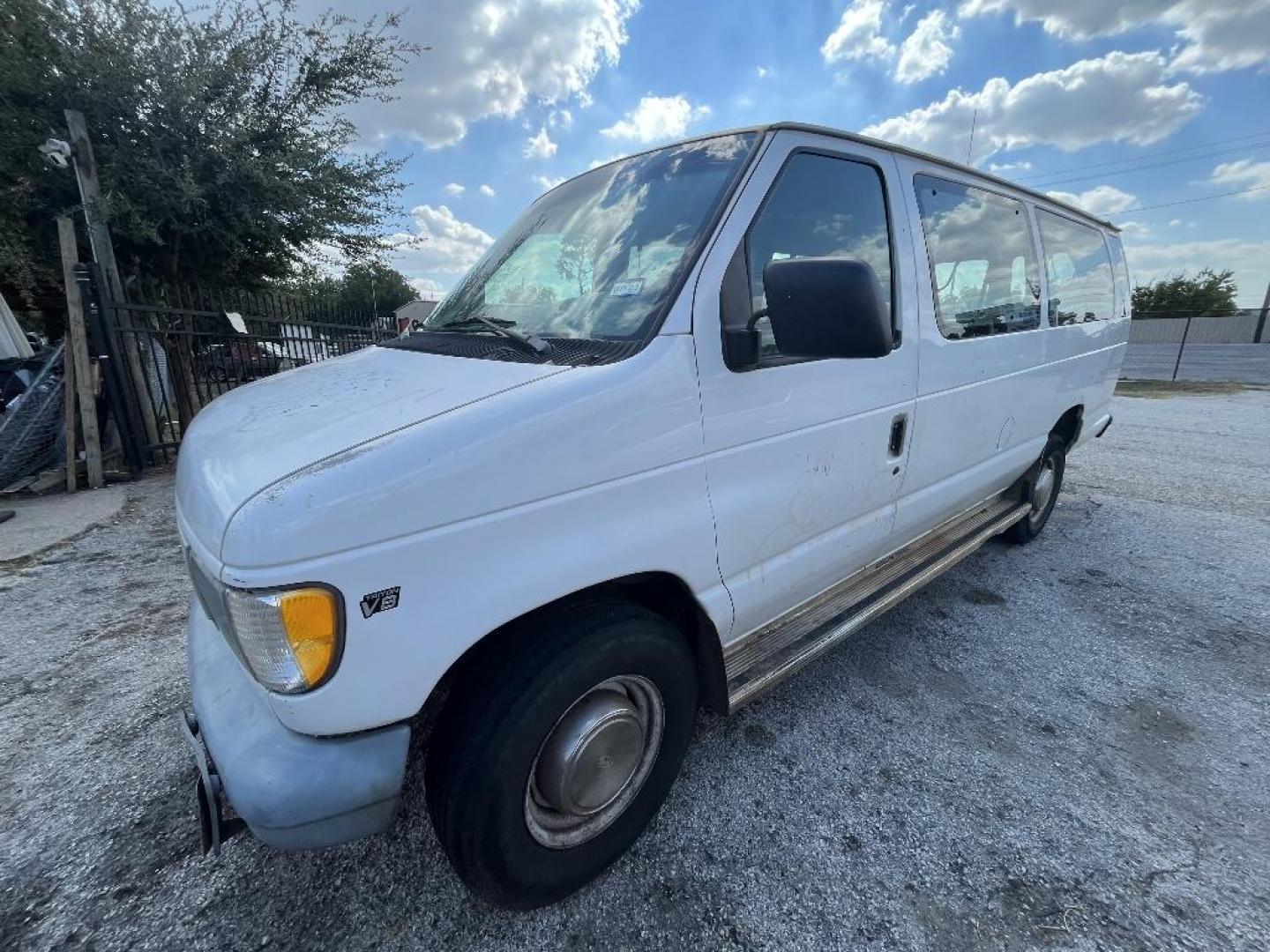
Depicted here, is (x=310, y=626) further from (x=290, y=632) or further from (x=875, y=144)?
(x=875, y=144)

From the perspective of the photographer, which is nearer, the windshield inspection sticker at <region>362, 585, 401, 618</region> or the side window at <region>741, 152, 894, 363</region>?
the windshield inspection sticker at <region>362, 585, 401, 618</region>

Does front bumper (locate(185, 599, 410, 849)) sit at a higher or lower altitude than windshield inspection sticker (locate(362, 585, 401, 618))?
lower

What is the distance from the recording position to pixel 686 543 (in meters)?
1.71

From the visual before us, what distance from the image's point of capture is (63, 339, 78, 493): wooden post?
571cm

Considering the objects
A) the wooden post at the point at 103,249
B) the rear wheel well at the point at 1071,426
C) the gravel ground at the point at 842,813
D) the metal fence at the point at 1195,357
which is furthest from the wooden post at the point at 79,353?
the metal fence at the point at 1195,357

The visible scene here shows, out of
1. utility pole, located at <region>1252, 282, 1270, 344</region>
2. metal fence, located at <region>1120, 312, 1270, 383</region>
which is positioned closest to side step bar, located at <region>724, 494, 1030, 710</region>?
metal fence, located at <region>1120, 312, 1270, 383</region>

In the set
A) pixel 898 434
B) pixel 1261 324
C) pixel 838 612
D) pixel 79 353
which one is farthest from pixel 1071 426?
pixel 1261 324

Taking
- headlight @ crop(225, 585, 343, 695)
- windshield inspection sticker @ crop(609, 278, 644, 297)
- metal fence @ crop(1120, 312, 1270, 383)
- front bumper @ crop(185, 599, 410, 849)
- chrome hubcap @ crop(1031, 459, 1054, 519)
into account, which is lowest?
metal fence @ crop(1120, 312, 1270, 383)

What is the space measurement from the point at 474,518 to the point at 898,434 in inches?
72.4

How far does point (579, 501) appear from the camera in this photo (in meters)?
1.46

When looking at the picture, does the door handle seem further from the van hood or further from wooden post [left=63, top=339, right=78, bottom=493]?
wooden post [left=63, top=339, right=78, bottom=493]

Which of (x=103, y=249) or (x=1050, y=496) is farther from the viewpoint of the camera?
(x=103, y=249)

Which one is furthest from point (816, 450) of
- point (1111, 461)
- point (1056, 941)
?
point (1111, 461)

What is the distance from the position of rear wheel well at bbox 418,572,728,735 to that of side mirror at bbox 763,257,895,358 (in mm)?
789
